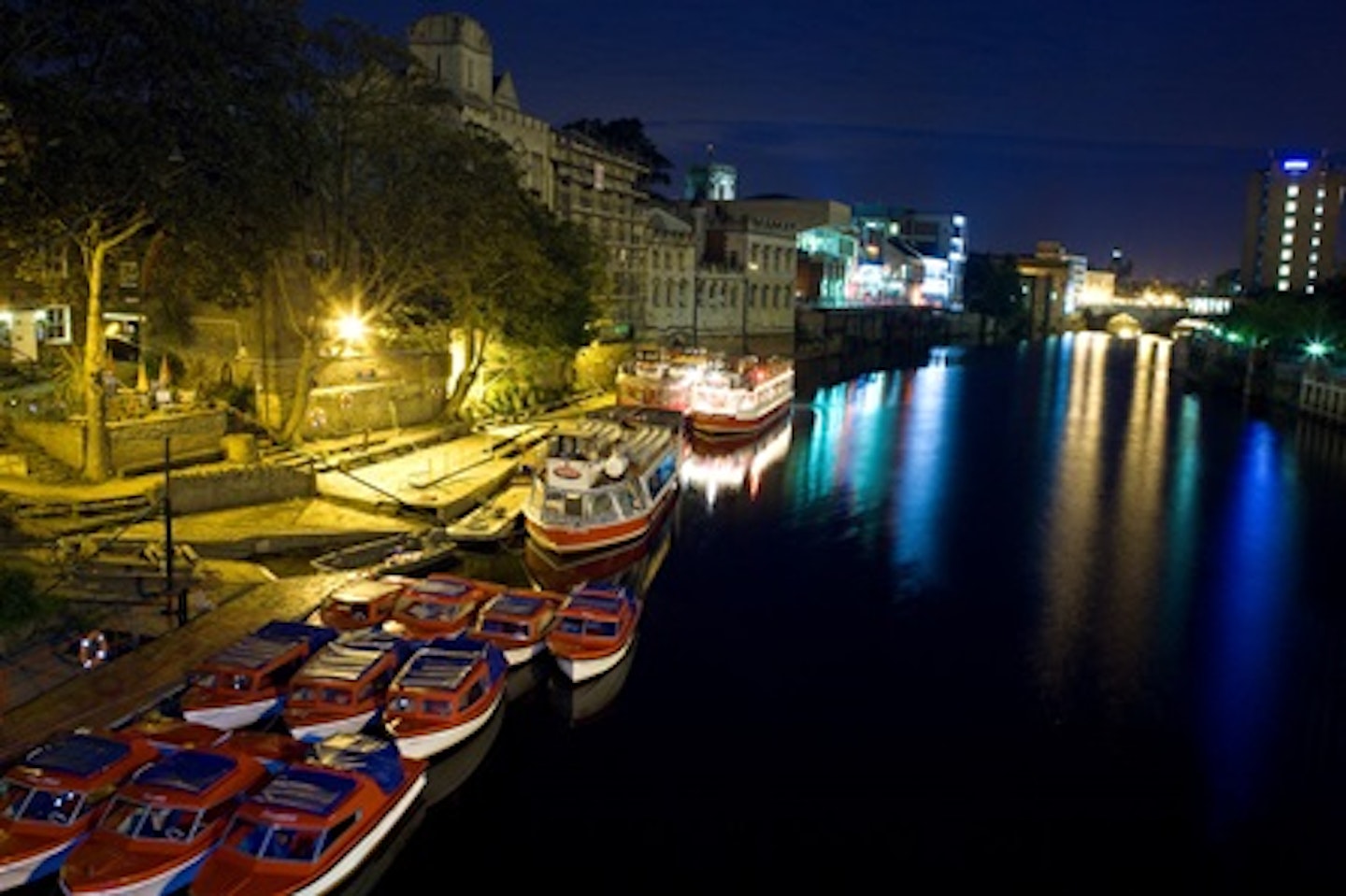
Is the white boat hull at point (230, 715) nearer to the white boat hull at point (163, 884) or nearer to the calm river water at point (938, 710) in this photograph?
the calm river water at point (938, 710)

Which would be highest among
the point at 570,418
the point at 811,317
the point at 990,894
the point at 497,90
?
the point at 497,90

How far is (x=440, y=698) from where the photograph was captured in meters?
21.7

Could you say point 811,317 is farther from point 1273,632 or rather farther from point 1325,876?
point 1325,876

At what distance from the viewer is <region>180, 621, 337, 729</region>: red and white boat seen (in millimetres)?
21125

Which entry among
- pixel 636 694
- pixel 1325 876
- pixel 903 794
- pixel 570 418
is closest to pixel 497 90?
pixel 570 418

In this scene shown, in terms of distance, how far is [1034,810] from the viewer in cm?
2202

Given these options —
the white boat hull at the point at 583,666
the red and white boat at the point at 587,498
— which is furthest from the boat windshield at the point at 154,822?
the red and white boat at the point at 587,498

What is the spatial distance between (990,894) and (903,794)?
11.1 feet

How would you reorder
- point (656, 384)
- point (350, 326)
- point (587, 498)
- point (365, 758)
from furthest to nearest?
point (656, 384), point (350, 326), point (587, 498), point (365, 758)

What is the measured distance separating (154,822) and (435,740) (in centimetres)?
578

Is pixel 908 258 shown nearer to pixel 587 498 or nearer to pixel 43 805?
pixel 587 498

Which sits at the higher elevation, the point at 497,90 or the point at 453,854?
the point at 497,90

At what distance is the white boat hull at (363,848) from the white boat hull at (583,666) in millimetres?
6092

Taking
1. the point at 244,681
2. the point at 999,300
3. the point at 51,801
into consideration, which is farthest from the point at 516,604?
the point at 999,300
